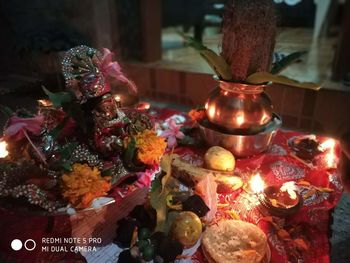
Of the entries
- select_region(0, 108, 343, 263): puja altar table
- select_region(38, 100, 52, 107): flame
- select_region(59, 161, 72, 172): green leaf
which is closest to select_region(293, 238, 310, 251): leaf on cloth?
select_region(0, 108, 343, 263): puja altar table

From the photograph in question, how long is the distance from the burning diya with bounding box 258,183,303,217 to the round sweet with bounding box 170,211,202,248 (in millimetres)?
227

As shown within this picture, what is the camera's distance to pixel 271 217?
2.72 feet

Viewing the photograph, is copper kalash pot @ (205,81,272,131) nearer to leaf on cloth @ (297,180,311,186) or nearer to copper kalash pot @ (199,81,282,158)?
copper kalash pot @ (199,81,282,158)

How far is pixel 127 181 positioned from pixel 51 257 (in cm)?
27

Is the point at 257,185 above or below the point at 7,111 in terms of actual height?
below

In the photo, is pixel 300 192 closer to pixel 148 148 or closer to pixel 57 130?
pixel 148 148

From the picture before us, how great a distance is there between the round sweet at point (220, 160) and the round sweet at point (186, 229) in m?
0.27

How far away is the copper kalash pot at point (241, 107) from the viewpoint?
1.02 meters

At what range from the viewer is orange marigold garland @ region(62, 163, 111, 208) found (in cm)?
69

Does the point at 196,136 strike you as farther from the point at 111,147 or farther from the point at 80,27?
the point at 80,27

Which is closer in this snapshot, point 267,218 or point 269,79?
point 267,218

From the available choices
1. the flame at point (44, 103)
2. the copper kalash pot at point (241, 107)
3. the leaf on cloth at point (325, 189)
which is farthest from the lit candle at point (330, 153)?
the flame at point (44, 103)

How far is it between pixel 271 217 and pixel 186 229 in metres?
0.28

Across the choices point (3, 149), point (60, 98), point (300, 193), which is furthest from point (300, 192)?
point (3, 149)
